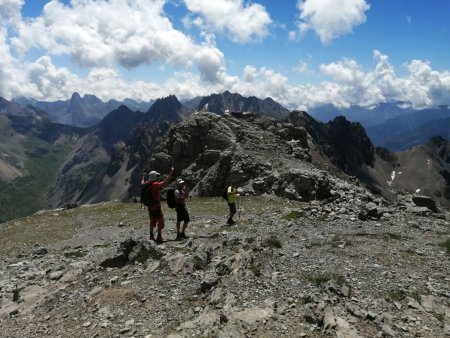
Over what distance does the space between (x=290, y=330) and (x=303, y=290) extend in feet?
8.01

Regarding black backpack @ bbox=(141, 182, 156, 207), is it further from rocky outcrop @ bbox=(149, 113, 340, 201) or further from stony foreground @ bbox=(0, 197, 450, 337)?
rocky outcrop @ bbox=(149, 113, 340, 201)

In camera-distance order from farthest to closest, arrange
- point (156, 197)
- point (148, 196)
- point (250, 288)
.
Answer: point (156, 197) → point (148, 196) → point (250, 288)

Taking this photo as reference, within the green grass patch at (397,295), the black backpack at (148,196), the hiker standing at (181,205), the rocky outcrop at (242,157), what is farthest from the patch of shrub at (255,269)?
the rocky outcrop at (242,157)

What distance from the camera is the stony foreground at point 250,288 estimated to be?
43.3 feet

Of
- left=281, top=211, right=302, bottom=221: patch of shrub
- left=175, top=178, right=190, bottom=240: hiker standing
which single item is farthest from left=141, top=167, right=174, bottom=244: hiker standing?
left=281, top=211, right=302, bottom=221: patch of shrub

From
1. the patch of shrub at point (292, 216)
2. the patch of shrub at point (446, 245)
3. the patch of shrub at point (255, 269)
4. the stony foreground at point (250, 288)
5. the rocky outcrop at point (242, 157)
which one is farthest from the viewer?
the rocky outcrop at point (242, 157)

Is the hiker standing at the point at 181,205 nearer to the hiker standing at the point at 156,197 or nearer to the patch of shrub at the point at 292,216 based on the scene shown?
the hiker standing at the point at 156,197

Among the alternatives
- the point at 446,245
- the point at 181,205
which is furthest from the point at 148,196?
the point at 446,245

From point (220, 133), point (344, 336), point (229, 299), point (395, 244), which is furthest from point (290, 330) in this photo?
point (220, 133)

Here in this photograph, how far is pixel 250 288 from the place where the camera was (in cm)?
1526

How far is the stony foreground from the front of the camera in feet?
43.3

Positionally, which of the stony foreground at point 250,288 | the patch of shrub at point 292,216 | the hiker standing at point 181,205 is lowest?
the stony foreground at point 250,288

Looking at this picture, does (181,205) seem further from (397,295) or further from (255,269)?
(397,295)

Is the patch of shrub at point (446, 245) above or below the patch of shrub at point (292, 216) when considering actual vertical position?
below
